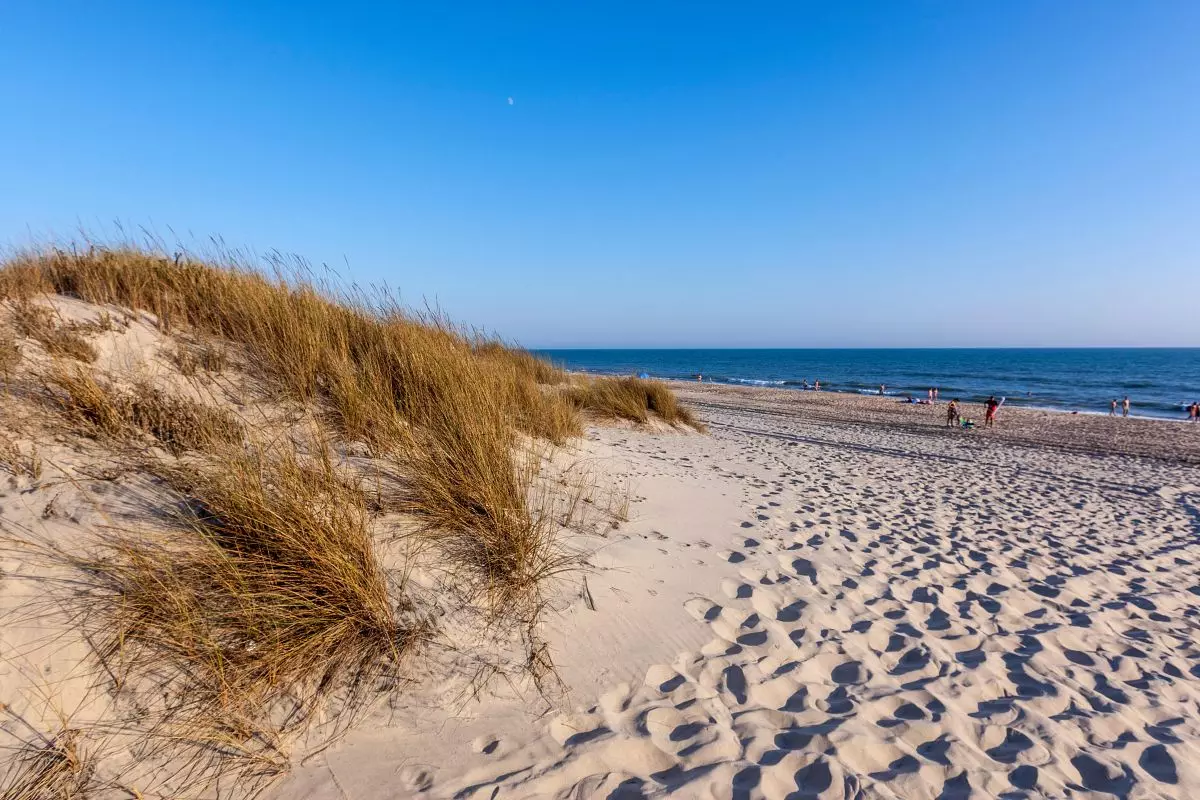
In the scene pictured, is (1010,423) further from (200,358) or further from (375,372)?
(200,358)

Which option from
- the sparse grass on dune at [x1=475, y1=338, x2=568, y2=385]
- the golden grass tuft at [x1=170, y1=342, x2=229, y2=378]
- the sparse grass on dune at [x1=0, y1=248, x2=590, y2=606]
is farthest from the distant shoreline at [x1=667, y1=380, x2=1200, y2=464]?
the golden grass tuft at [x1=170, y1=342, x2=229, y2=378]

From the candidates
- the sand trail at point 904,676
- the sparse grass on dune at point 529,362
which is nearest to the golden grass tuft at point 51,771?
the sand trail at point 904,676

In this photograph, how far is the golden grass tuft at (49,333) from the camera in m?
3.52

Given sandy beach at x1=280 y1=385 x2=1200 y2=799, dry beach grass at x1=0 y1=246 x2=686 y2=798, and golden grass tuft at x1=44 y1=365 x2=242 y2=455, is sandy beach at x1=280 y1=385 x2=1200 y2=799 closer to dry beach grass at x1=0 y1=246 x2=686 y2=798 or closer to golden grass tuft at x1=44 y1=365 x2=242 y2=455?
dry beach grass at x1=0 y1=246 x2=686 y2=798

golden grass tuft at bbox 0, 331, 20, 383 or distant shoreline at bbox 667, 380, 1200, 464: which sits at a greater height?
golden grass tuft at bbox 0, 331, 20, 383

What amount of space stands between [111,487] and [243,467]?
748 millimetres

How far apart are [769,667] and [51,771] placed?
9.31 ft

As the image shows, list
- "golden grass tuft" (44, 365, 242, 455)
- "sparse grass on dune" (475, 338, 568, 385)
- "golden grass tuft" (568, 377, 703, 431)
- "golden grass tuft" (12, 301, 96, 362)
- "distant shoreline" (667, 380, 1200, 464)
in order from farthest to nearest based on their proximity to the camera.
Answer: "distant shoreline" (667, 380, 1200, 464) → "golden grass tuft" (568, 377, 703, 431) → "sparse grass on dune" (475, 338, 568, 385) → "golden grass tuft" (12, 301, 96, 362) → "golden grass tuft" (44, 365, 242, 455)

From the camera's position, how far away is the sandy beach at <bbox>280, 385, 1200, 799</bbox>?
1.98m

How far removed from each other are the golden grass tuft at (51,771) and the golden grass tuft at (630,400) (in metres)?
8.27

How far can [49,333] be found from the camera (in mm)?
3598

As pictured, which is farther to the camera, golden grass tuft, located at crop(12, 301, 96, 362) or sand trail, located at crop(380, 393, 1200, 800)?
golden grass tuft, located at crop(12, 301, 96, 362)

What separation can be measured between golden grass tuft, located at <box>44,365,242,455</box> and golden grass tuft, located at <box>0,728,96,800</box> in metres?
1.50

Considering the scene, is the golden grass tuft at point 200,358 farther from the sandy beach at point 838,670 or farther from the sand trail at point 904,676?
the sand trail at point 904,676
